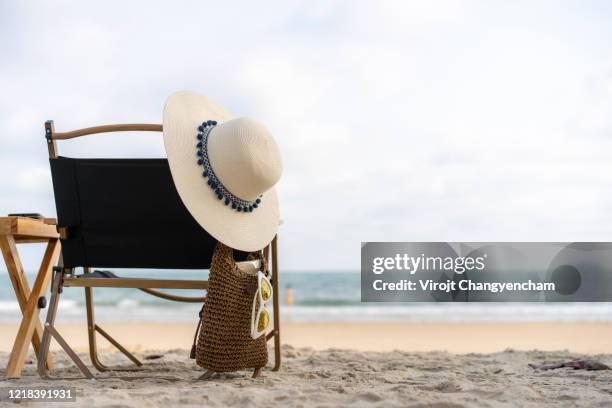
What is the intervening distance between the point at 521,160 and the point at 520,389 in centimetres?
1274

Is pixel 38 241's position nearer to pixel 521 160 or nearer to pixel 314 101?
pixel 314 101

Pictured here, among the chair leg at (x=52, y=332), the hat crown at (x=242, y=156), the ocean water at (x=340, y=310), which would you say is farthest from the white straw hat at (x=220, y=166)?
the ocean water at (x=340, y=310)

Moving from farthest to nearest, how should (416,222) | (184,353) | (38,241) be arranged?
(416,222) < (184,353) < (38,241)

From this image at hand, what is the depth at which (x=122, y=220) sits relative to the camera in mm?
2850

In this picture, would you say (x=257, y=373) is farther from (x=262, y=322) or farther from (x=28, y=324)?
(x=28, y=324)

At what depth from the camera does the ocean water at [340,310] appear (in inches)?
425

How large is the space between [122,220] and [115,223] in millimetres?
32

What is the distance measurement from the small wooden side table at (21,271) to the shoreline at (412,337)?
297cm

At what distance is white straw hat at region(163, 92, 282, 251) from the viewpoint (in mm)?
2664

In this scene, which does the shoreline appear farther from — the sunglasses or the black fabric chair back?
the black fabric chair back

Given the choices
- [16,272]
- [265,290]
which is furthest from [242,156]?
[16,272]

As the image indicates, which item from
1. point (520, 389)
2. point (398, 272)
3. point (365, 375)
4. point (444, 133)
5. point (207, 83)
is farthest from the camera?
point (444, 133)

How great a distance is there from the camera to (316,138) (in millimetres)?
13117

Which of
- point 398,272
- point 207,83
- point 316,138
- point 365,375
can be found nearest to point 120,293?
point 316,138
